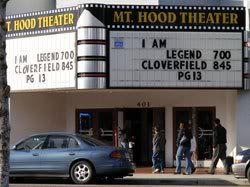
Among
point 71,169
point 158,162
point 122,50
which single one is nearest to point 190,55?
point 122,50

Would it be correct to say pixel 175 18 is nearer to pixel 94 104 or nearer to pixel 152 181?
pixel 94 104

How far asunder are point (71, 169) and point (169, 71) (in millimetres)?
5503

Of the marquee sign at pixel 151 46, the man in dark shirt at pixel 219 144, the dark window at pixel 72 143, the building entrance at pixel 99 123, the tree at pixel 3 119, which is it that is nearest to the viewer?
the tree at pixel 3 119

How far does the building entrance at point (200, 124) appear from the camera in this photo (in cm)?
2466

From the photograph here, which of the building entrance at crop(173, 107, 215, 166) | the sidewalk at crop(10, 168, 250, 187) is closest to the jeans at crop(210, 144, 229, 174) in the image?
the sidewalk at crop(10, 168, 250, 187)

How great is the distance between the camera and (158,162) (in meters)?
22.7

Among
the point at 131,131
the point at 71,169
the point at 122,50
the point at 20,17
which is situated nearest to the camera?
the point at 71,169

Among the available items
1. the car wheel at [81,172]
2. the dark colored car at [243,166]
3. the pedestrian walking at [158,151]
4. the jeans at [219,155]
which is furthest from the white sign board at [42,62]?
the dark colored car at [243,166]

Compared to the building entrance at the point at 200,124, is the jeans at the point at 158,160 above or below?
below

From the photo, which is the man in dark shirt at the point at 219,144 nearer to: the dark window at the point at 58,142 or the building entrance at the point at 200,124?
the building entrance at the point at 200,124

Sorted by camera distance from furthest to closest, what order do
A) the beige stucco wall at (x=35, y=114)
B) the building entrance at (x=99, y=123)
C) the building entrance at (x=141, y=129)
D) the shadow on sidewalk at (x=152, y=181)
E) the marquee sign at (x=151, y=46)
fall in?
the building entrance at (x=99, y=123), the building entrance at (x=141, y=129), the beige stucco wall at (x=35, y=114), the marquee sign at (x=151, y=46), the shadow on sidewalk at (x=152, y=181)

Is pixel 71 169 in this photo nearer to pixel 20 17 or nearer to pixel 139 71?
pixel 139 71

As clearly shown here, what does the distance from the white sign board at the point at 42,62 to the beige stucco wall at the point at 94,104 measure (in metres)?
1.45

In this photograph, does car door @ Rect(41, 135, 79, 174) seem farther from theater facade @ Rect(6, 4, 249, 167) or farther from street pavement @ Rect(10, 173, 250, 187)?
theater facade @ Rect(6, 4, 249, 167)
